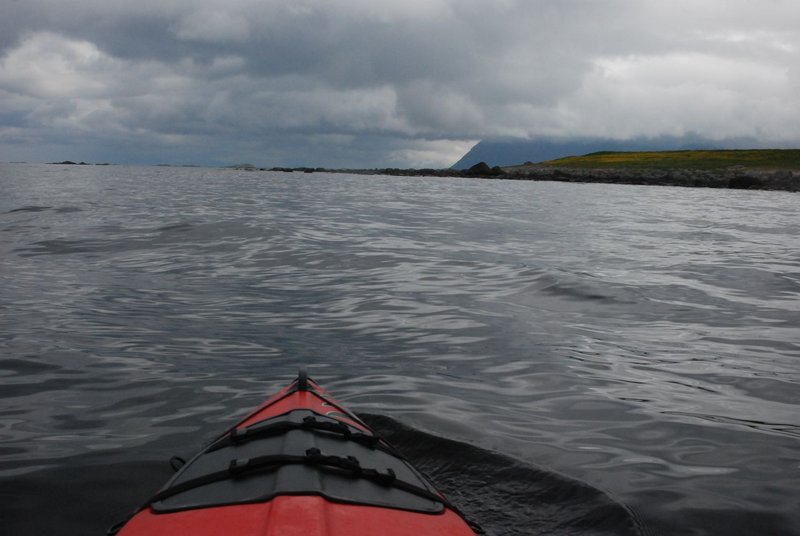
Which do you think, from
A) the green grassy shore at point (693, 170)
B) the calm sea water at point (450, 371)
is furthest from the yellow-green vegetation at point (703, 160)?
the calm sea water at point (450, 371)

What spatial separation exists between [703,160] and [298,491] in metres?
107

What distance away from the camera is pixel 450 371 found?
745 cm

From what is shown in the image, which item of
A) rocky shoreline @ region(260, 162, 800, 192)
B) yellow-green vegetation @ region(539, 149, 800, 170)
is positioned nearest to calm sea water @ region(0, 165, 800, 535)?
rocky shoreline @ region(260, 162, 800, 192)

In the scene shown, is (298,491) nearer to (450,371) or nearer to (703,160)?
(450,371)

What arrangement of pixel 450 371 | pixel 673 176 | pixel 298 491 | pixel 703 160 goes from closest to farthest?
pixel 298 491, pixel 450 371, pixel 673 176, pixel 703 160

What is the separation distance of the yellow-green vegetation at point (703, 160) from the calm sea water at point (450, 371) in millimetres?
82753

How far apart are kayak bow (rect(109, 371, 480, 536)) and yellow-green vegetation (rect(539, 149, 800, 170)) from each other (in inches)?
3652

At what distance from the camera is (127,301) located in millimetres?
10141

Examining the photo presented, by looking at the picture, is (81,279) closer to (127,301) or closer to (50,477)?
(127,301)

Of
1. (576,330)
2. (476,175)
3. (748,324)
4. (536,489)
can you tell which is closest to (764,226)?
(748,324)

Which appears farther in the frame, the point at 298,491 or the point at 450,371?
the point at 450,371

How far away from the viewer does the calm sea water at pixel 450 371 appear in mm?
4691

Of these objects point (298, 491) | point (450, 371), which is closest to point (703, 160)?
point (450, 371)

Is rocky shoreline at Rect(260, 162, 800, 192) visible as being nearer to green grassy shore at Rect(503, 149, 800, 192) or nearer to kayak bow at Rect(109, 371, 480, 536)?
green grassy shore at Rect(503, 149, 800, 192)
